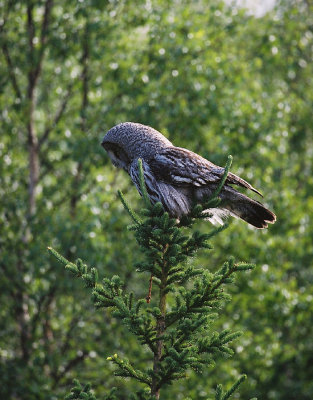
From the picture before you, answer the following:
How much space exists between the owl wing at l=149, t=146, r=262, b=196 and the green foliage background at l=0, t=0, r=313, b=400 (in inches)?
124

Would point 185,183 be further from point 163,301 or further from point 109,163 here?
point 109,163

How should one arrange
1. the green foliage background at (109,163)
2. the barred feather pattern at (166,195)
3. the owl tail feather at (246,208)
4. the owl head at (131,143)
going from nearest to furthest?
1. the owl tail feather at (246,208)
2. the barred feather pattern at (166,195)
3. the owl head at (131,143)
4. the green foliage background at (109,163)

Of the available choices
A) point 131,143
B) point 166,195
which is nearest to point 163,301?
point 166,195

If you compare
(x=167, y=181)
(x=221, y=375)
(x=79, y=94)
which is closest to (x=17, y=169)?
(x=79, y=94)

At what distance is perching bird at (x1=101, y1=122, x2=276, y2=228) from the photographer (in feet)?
→ 11.8

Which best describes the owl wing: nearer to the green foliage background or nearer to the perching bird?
the perching bird

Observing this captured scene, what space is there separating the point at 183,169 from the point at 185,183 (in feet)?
0.33

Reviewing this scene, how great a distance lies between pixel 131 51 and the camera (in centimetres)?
816

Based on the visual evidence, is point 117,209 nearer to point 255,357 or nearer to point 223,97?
point 223,97

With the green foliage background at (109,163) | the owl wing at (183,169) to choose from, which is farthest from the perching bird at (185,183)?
the green foliage background at (109,163)

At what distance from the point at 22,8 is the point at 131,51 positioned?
1.96 m

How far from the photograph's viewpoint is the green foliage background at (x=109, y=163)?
24.9 ft

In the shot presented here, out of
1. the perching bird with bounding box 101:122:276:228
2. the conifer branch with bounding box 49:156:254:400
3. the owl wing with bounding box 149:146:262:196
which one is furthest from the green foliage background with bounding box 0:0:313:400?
the conifer branch with bounding box 49:156:254:400

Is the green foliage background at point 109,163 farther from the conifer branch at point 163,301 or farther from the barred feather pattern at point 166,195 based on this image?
the conifer branch at point 163,301
